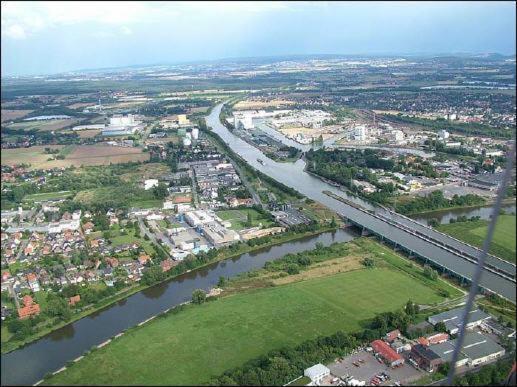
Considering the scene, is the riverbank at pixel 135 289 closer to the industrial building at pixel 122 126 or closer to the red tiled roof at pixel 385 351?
the red tiled roof at pixel 385 351

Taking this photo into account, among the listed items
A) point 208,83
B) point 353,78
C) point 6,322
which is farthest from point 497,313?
point 208,83

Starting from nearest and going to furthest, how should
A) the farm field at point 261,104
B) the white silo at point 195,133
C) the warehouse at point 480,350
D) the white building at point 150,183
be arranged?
1. the warehouse at point 480,350
2. the white building at point 150,183
3. the white silo at point 195,133
4. the farm field at point 261,104

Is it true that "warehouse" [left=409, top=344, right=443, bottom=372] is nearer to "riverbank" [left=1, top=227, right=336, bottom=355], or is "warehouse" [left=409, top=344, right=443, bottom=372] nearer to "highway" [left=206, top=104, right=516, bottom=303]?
"highway" [left=206, top=104, right=516, bottom=303]

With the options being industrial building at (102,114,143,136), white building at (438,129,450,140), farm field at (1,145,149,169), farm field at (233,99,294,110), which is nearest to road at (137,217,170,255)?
farm field at (1,145,149,169)

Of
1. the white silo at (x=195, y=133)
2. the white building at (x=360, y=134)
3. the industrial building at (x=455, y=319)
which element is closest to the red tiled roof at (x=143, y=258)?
the industrial building at (x=455, y=319)

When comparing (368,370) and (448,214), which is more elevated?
(368,370)

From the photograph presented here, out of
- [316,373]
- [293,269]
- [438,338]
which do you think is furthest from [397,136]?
[316,373]

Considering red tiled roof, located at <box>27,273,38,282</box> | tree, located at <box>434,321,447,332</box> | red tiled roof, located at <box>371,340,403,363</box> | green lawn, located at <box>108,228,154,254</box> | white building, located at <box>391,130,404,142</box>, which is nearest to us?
red tiled roof, located at <box>371,340,403,363</box>

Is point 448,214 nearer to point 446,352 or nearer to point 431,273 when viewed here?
point 431,273
